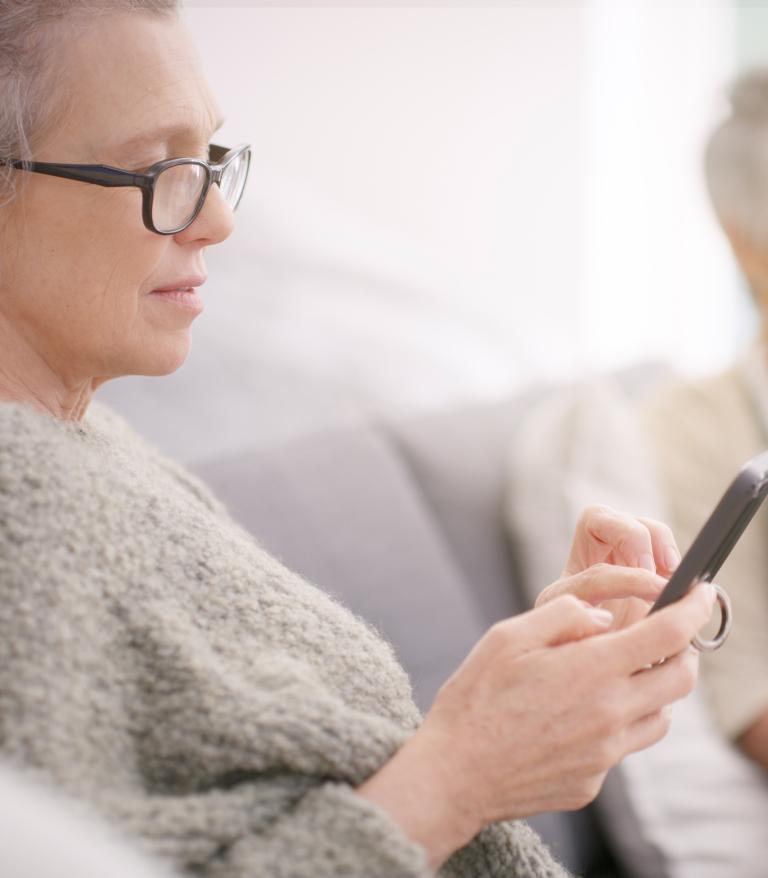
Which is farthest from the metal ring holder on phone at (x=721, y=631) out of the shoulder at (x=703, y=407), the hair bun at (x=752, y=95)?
the hair bun at (x=752, y=95)

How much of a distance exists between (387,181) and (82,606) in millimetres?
1630

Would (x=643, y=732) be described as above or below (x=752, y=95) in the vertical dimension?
below

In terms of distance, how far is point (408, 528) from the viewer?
4.21 feet

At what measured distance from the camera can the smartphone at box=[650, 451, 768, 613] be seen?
2.19ft

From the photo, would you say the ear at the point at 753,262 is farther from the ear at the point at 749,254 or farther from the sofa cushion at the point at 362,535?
the sofa cushion at the point at 362,535

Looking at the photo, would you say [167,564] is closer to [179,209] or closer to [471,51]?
[179,209]

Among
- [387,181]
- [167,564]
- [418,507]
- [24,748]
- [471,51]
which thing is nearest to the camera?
[24,748]

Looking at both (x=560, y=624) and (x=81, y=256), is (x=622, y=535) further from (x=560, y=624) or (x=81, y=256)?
(x=81, y=256)

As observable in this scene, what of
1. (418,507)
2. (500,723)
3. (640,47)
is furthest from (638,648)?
(640,47)

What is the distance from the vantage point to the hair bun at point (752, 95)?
1.43 metres

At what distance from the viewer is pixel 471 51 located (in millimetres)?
2316

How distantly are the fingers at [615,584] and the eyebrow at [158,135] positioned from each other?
421 mm

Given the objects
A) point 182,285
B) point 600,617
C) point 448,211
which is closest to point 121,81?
point 182,285

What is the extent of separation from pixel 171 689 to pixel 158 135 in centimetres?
37
